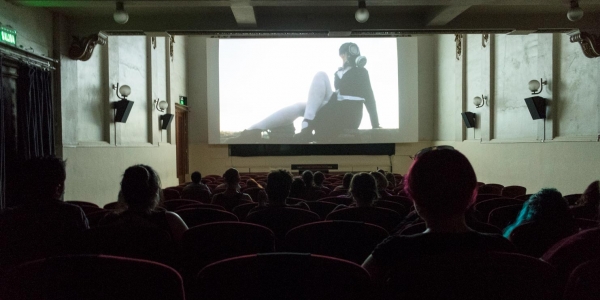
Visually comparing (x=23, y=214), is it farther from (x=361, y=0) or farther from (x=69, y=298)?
(x=361, y=0)

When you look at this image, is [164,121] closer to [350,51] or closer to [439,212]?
[350,51]

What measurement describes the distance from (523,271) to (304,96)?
11.8 m

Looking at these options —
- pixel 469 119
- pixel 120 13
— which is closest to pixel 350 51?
pixel 469 119

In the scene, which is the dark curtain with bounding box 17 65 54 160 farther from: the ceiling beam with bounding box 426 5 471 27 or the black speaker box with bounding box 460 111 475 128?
the black speaker box with bounding box 460 111 475 128

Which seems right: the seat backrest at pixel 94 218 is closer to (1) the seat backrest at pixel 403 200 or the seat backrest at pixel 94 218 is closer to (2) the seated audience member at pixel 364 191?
(2) the seated audience member at pixel 364 191

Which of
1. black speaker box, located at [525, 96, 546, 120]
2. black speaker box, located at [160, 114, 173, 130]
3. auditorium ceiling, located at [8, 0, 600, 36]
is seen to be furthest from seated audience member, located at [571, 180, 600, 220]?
black speaker box, located at [160, 114, 173, 130]

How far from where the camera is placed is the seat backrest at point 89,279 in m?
1.30

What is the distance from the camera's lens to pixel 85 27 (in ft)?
22.8

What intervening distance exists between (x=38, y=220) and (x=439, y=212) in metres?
2.05

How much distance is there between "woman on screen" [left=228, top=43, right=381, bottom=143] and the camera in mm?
12781

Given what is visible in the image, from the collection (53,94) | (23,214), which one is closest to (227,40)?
(53,94)

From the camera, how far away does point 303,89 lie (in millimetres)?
12930

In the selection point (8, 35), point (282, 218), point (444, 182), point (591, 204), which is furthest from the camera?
point (8, 35)

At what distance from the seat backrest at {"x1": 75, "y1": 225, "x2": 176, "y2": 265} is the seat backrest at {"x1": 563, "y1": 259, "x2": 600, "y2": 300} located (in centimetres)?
170
